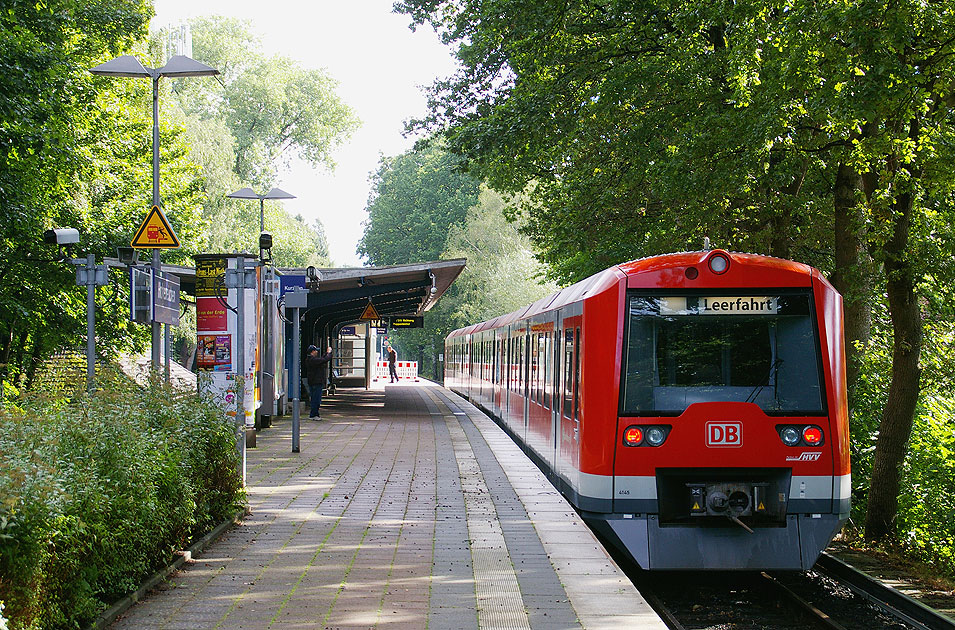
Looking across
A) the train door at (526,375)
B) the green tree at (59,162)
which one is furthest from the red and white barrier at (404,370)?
the train door at (526,375)

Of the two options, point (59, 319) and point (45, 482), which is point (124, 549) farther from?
point (59, 319)

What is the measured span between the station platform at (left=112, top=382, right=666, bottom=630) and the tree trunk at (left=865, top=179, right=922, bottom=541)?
12.2 feet

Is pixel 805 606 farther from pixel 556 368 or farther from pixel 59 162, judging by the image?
pixel 59 162

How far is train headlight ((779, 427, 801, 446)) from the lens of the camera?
7.93 meters

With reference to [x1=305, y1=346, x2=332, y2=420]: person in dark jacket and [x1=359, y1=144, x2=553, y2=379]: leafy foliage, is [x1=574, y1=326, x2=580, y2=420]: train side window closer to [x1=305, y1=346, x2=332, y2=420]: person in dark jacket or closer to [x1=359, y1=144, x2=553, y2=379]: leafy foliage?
[x1=305, y1=346, x2=332, y2=420]: person in dark jacket

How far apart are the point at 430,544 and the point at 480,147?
10.7m

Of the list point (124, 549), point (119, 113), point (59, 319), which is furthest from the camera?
point (119, 113)

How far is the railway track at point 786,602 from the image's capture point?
23.9 ft

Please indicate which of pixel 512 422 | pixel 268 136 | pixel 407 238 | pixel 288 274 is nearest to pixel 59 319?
pixel 288 274

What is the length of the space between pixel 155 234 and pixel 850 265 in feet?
28.0

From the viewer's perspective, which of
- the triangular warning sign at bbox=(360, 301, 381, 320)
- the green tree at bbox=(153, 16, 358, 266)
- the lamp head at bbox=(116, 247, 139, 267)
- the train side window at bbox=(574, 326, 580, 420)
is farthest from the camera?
the green tree at bbox=(153, 16, 358, 266)

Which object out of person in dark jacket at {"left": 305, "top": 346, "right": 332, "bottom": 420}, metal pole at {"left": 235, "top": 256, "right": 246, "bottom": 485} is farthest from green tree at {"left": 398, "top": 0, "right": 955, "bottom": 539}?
metal pole at {"left": 235, "top": 256, "right": 246, "bottom": 485}

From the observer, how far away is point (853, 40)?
923 cm

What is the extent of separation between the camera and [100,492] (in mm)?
5277
